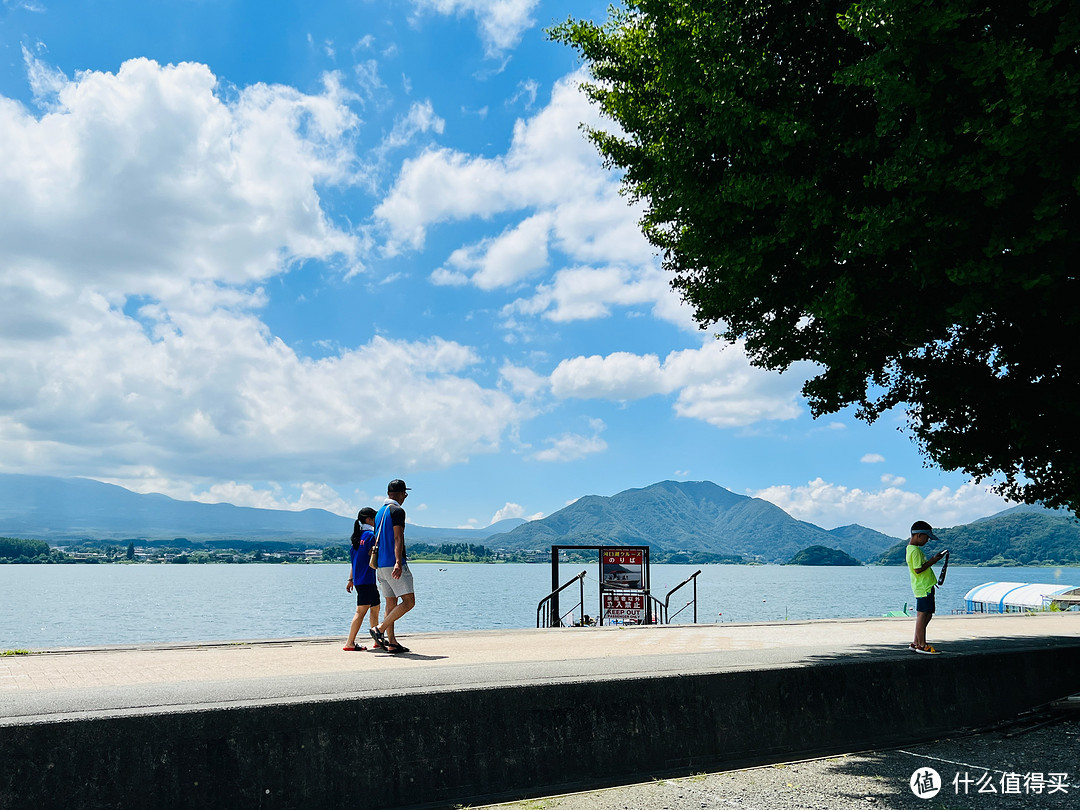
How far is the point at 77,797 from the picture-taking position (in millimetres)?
5254

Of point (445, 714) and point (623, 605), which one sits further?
point (623, 605)

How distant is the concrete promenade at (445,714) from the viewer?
18.1 ft

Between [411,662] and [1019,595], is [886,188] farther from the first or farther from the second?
[1019,595]

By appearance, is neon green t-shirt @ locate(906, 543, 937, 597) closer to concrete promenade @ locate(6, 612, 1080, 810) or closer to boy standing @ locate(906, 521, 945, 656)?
boy standing @ locate(906, 521, 945, 656)

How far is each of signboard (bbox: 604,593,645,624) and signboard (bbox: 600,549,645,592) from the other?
20cm

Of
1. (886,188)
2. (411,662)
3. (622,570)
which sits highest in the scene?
(886,188)

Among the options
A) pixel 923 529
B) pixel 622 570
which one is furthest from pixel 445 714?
pixel 622 570

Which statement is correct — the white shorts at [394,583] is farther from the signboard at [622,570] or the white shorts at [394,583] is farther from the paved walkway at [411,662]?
the signboard at [622,570]

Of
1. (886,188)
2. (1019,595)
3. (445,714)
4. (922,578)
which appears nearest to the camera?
(445,714)

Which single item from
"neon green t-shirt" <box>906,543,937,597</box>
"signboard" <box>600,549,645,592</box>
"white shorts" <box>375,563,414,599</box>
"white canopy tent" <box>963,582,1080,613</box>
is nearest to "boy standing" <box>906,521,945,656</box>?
"neon green t-shirt" <box>906,543,937,597</box>

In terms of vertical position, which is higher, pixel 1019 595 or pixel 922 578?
pixel 922 578

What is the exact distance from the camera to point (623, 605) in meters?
22.8

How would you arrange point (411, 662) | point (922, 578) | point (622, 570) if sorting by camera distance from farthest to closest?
point (622, 570) < point (922, 578) < point (411, 662)

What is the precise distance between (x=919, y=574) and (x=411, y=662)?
692cm
